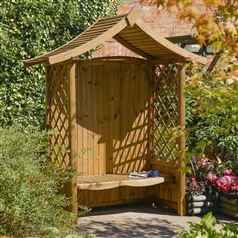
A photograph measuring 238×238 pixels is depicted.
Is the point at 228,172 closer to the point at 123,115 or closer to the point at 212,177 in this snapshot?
the point at 212,177

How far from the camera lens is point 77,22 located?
952 centimetres

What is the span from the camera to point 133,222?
7.97 m

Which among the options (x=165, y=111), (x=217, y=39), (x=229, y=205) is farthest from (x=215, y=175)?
(x=217, y=39)

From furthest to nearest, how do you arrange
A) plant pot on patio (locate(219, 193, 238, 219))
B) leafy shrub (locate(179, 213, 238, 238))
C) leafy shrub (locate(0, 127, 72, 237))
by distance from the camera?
plant pot on patio (locate(219, 193, 238, 219)) → leafy shrub (locate(0, 127, 72, 237)) → leafy shrub (locate(179, 213, 238, 238))

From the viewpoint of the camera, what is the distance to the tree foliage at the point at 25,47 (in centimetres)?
882

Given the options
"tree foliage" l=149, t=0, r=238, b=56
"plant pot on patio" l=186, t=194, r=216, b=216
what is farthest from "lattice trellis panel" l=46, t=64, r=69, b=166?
"tree foliage" l=149, t=0, r=238, b=56

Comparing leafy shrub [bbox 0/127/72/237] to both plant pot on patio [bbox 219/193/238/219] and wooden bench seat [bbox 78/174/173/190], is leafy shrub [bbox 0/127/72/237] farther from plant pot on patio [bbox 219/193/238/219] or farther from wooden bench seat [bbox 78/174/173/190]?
plant pot on patio [bbox 219/193/238/219]

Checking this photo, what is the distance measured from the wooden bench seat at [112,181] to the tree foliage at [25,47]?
1402 millimetres

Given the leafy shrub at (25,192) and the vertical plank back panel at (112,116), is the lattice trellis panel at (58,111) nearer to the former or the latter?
the vertical plank back panel at (112,116)

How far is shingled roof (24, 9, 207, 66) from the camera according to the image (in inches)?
292

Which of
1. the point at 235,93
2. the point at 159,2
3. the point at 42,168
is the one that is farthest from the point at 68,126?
the point at 159,2

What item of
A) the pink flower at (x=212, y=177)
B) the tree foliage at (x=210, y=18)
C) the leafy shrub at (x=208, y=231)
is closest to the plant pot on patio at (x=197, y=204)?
the pink flower at (x=212, y=177)

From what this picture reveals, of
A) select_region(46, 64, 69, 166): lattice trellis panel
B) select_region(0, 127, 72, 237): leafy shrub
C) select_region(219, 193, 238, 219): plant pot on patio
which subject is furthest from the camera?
select_region(219, 193, 238, 219): plant pot on patio

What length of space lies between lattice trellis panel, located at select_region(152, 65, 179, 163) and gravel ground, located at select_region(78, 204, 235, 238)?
81cm
